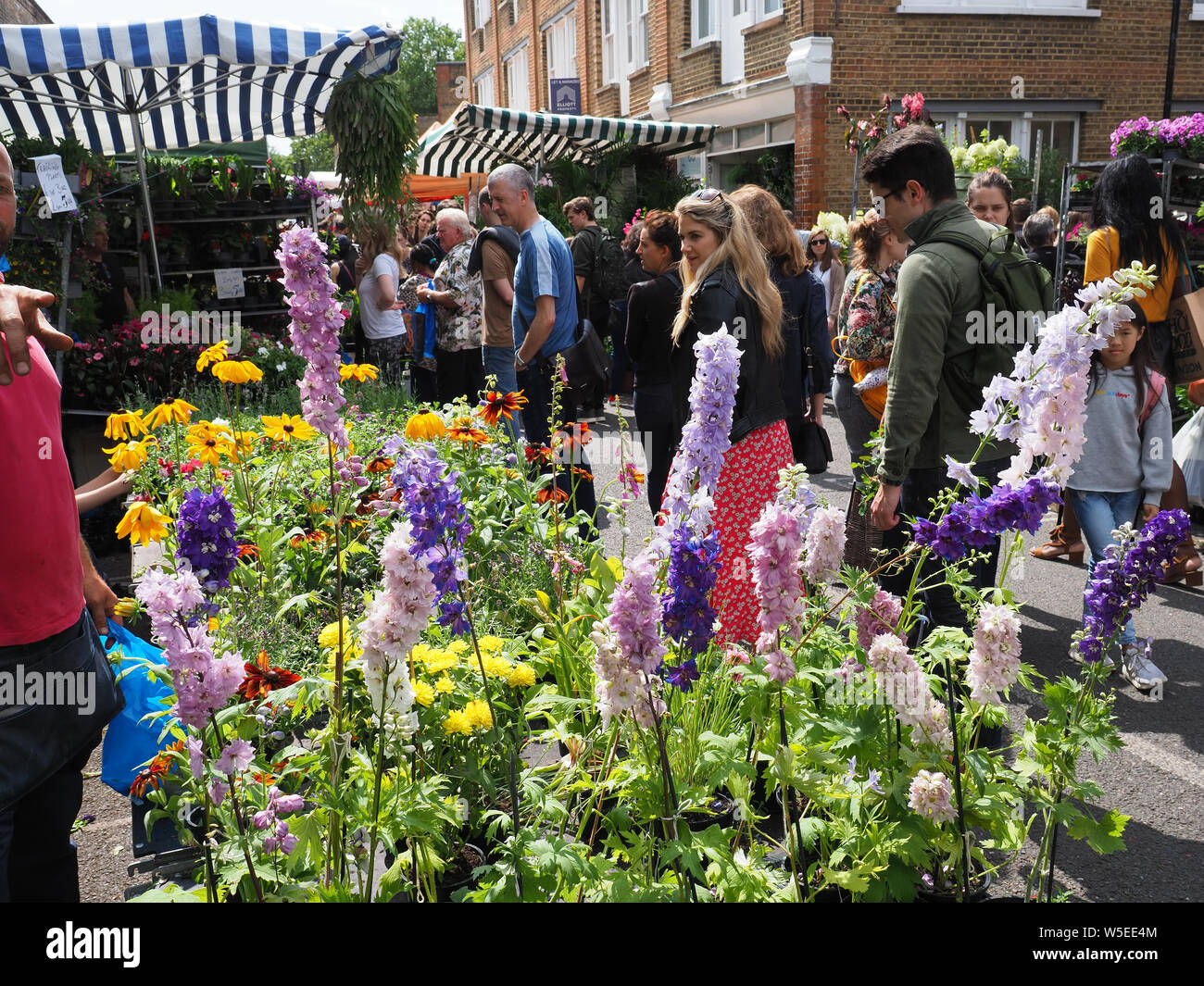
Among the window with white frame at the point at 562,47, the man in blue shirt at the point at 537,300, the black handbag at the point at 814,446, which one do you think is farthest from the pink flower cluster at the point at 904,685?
the window with white frame at the point at 562,47

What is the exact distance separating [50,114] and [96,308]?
5.51 metres

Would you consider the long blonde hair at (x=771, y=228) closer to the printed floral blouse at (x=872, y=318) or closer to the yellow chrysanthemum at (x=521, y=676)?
the printed floral blouse at (x=872, y=318)

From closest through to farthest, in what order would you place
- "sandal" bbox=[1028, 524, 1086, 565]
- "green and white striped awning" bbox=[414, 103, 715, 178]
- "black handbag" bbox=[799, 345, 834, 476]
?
"black handbag" bbox=[799, 345, 834, 476]
"sandal" bbox=[1028, 524, 1086, 565]
"green and white striped awning" bbox=[414, 103, 715, 178]

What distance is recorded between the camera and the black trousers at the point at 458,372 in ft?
25.7

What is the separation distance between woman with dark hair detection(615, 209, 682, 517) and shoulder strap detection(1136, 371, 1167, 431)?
7.13 ft

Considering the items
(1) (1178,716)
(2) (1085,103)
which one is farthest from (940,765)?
(2) (1085,103)

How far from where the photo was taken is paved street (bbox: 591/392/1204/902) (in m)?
3.11

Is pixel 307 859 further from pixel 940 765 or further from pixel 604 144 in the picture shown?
pixel 604 144

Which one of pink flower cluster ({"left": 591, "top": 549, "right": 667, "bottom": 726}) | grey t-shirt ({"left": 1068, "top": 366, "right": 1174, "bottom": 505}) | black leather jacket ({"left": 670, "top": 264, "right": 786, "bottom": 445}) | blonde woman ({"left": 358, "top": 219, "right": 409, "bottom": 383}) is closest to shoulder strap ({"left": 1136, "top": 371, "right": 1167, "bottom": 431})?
grey t-shirt ({"left": 1068, "top": 366, "right": 1174, "bottom": 505})

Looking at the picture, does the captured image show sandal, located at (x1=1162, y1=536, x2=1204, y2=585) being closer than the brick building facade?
Yes

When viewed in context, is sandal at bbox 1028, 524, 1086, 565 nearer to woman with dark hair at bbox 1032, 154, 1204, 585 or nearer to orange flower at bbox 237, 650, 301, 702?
woman with dark hair at bbox 1032, 154, 1204, 585

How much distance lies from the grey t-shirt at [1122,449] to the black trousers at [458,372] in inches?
174

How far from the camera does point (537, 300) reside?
234 inches

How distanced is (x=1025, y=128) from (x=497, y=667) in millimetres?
14990
